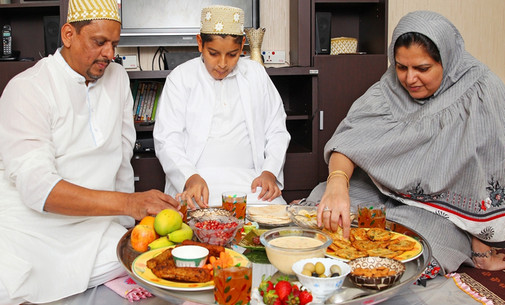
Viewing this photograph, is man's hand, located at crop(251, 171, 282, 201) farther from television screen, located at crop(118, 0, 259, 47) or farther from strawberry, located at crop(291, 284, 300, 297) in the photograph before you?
television screen, located at crop(118, 0, 259, 47)

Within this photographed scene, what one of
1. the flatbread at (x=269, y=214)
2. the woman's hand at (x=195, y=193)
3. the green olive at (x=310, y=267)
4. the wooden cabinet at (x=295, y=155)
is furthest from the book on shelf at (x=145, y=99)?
the green olive at (x=310, y=267)

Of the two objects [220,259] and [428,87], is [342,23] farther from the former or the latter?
[220,259]

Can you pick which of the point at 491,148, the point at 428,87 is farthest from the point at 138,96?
the point at 491,148

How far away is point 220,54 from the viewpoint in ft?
8.47

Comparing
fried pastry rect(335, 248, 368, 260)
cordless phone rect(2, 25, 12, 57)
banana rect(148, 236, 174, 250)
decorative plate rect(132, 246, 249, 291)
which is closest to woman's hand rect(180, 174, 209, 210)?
banana rect(148, 236, 174, 250)

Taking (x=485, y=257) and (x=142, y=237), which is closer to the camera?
(x=142, y=237)

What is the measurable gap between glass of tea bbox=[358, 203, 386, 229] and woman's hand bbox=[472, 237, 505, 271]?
724mm

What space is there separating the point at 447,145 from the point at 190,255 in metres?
1.28

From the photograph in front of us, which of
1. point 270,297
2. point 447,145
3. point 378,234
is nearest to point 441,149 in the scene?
point 447,145

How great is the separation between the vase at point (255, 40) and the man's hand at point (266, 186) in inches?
52.5

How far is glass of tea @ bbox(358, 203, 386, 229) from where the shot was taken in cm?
176

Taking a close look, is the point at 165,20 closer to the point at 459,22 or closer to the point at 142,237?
the point at 459,22

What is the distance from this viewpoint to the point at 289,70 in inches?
141

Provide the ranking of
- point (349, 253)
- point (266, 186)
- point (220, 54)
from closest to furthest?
point (349, 253)
point (266, 186)
point (220, 54)
